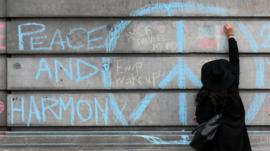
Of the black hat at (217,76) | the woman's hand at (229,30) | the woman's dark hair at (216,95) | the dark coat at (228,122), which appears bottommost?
the dark coat at (228,122)

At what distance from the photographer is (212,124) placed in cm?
570

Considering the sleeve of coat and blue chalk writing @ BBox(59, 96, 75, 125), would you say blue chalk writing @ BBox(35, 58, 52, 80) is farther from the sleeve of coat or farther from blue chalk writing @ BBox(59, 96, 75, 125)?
the sleeve of coat

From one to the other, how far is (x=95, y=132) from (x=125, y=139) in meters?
0.42

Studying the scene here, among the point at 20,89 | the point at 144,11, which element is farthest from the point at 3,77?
the point at 144,11

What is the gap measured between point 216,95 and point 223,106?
16cm

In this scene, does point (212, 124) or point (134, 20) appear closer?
point (212, 124)

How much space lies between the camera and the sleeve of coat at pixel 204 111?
5.79m

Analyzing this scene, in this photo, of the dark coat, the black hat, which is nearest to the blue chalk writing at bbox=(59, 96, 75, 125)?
the dark coat

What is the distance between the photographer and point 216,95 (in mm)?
5734

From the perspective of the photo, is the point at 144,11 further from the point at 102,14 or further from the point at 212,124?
the point at 212,124

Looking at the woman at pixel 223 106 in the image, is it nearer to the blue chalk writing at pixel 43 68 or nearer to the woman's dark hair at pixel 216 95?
the woman's dark hair at pixel 216 95

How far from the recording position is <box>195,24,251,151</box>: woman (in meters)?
5.68

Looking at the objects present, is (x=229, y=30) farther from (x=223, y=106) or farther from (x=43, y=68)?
(x=43, y=68)

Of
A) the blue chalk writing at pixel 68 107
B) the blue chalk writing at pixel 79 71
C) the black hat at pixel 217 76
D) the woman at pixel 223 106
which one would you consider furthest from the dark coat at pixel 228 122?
the blue chalk writing at pixel 68 107
